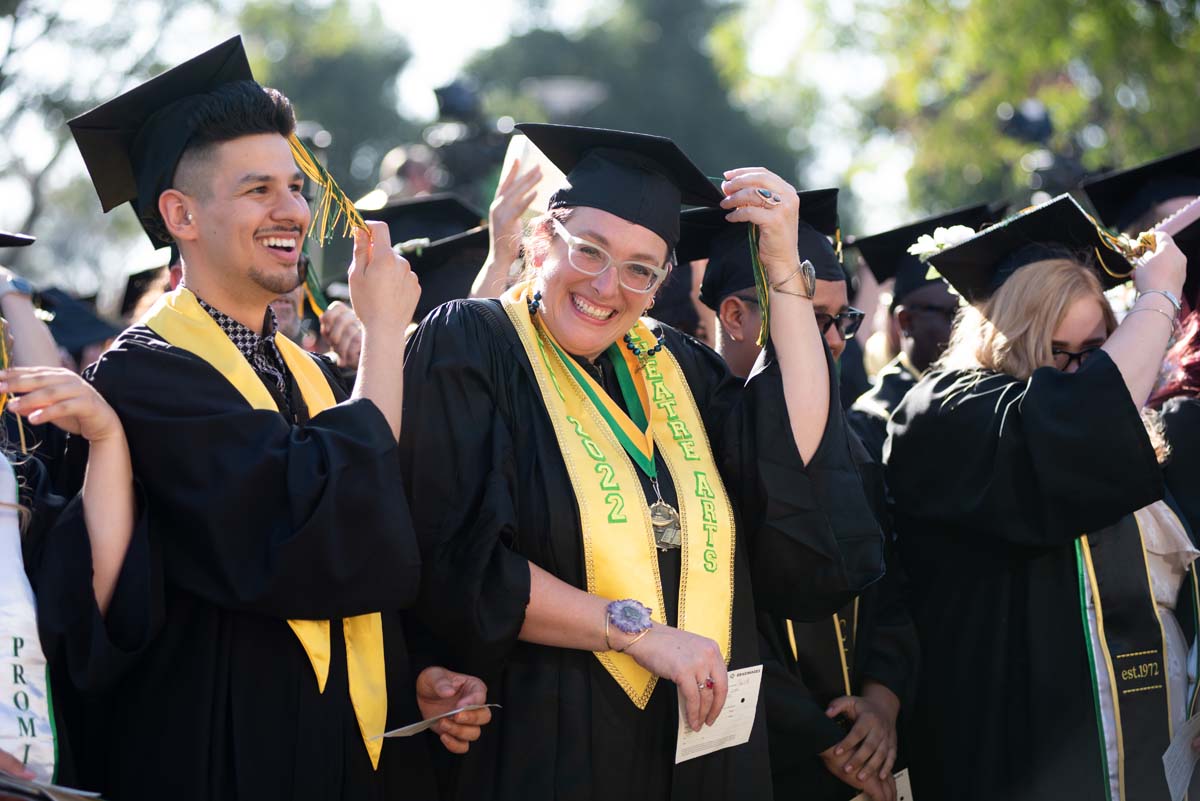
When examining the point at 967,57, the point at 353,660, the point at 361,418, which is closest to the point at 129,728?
the point at 353,660

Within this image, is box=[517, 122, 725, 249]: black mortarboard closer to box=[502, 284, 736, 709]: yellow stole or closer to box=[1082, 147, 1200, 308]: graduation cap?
A: box=[502, 284, 736, 709]: yellow stole

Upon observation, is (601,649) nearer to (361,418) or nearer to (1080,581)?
(361,418)

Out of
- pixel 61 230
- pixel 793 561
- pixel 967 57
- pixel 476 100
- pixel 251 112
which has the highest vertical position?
pixel 61 230

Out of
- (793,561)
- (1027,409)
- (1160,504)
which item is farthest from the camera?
(1160,504)

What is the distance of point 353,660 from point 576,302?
3.33 feet

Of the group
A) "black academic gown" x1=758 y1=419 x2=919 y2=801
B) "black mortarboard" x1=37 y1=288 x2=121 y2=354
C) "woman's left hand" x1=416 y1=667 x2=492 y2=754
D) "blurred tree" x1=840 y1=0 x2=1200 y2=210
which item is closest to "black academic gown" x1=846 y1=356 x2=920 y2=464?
"black academic gown" x1=758 y1=419 x2=919 y2=801

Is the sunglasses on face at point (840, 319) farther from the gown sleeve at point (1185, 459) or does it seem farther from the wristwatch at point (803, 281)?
the gown sleeve at point (1185, 459)

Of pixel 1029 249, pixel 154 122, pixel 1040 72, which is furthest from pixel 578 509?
pixel 1040 72

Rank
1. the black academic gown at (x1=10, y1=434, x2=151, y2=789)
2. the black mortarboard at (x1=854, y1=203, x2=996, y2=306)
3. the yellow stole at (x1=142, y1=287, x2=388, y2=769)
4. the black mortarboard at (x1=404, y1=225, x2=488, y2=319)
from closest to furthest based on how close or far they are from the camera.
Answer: the black academic gown at (x1=10, y1=434, x2=151, y2=789)
the yellow stole at (x1=142, y1=287, x2=388, y2=769)
the black mortarboard at (x1=404, y1=225, x2=488, y2=319)
the black mortarboard at (x1=854, y1=203, x2=996, y2=306)

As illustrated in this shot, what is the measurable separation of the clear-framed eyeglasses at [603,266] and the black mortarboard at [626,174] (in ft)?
0.36

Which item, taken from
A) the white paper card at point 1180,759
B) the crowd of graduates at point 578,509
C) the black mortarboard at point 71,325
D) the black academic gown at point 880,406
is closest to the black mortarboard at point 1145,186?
the crowd of graduates at point 578,509

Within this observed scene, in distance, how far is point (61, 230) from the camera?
47.1 metres

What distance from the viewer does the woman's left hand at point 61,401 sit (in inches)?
92.4

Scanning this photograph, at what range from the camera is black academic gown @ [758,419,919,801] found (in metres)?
3.49
